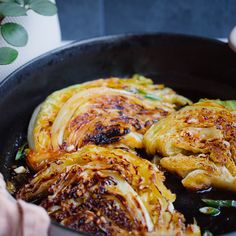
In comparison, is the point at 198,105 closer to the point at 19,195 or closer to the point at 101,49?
the point at 101,49

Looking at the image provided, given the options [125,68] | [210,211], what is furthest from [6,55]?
[210,211]

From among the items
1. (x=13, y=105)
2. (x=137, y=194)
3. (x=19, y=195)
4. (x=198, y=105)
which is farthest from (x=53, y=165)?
(x=198, y=105)

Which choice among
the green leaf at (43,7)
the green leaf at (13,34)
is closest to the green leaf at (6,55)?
the green leaf at (13,34)

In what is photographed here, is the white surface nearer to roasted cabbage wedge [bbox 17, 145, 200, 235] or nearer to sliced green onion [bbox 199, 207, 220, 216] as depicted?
roasted cabbage wedge [bbox 17, 145, 200, 235]

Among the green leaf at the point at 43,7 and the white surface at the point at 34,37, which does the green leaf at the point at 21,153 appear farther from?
the green leaf at the point at 43,7

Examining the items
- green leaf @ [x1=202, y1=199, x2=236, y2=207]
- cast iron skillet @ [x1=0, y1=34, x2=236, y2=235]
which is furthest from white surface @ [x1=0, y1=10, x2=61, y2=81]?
green leaf @ [x1=202, y1=199, x2=236, y2=207]
